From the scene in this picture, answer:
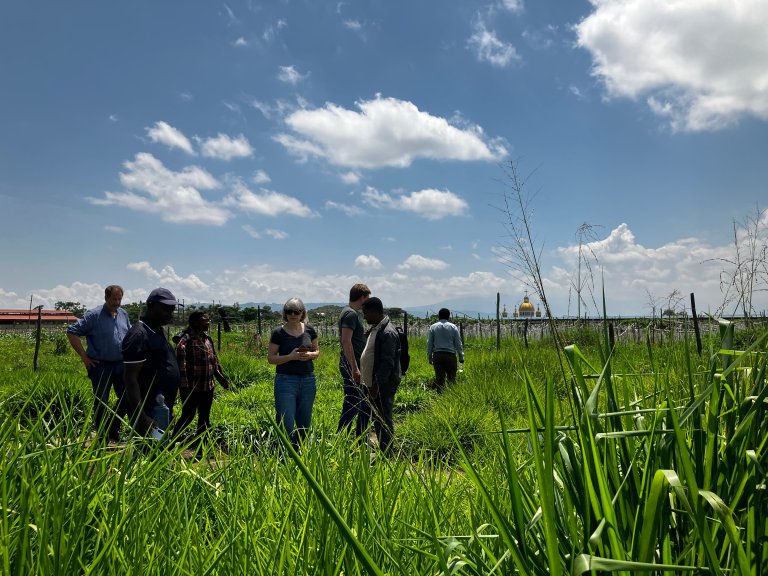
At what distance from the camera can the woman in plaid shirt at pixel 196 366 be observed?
5371 millimetres

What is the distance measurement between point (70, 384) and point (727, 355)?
27.4ft

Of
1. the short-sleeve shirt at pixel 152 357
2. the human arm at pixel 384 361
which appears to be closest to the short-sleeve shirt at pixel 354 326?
the human arm at pixel 384 361

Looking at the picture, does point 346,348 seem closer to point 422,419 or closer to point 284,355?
point 284,355

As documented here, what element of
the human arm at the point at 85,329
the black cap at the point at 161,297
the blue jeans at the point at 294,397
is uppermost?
the black cap at the point at 161,297

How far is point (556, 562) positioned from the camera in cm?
78

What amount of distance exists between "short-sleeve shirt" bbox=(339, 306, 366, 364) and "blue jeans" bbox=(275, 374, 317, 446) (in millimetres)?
529

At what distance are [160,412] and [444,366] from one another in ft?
19.5

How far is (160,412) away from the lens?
164 inches

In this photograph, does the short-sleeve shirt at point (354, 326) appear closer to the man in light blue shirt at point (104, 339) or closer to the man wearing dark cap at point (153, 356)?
the man wearing dark cap at point (153, 356)

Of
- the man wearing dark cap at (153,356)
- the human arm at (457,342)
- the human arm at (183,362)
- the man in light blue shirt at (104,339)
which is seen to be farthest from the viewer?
the human arm at (457,342)

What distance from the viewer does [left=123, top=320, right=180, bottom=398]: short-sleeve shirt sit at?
158 inches

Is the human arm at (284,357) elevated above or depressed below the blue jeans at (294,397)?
above

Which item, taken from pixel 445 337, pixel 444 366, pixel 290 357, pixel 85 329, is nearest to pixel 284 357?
pixel 290 357

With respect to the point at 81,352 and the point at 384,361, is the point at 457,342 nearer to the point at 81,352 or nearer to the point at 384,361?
the point at 384,361
